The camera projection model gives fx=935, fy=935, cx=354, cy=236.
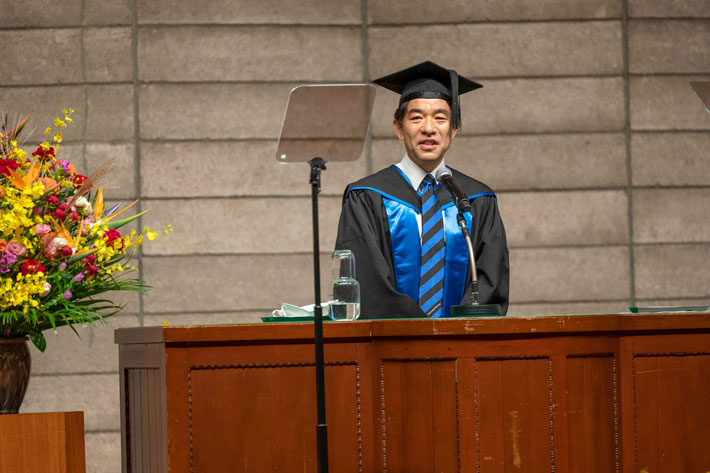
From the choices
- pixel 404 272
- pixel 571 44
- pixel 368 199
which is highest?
pixel 571 44

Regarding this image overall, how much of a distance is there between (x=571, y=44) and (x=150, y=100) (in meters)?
2.69

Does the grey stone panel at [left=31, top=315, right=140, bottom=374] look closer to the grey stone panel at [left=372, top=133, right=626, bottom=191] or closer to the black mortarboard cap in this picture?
the grey stone panel at [left=372, top=133, right=626, bottom=191]

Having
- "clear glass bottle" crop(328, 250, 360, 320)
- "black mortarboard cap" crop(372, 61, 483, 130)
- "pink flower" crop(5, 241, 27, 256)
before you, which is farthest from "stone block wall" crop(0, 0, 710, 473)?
"pink flower" crop(5, 241, 27, 256)

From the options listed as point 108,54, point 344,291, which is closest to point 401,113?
point 344,291

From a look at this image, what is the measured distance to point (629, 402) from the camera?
2914mm

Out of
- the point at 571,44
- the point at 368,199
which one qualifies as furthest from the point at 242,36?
the point at 368,199

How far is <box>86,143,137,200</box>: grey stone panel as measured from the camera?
18.9 ft

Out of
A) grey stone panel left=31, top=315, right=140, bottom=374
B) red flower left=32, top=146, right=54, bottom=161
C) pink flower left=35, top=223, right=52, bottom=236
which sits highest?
red flower left=32, top=146, right=54, bottom=161

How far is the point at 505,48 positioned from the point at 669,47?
107 centimetres

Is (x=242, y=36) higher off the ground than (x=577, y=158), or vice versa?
(x=242, y=36)

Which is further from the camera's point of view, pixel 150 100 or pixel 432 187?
pixel 150 100

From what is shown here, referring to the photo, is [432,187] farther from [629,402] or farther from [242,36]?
[242,36]

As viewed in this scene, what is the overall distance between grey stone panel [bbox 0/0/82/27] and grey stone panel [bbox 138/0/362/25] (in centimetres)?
41

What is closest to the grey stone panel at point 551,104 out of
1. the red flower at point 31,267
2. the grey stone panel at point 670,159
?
the grey stone panel at point 670,159
